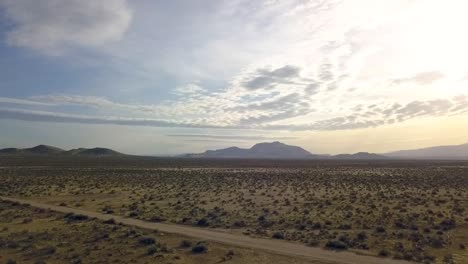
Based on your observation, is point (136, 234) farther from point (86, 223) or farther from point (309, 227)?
point (309, 227)

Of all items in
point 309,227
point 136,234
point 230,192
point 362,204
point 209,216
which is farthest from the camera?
point 230,192

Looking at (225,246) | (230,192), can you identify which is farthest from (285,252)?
(230,192)

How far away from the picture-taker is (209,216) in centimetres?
3356

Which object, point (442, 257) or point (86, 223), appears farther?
point (86, 223)

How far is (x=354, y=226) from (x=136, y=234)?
15.0 metres

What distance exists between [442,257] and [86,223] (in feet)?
78.0

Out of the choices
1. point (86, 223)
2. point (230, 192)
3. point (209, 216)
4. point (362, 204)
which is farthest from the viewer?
point (230, 192)

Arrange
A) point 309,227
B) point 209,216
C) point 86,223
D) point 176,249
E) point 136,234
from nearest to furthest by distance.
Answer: point 176,249 → point 136,234 → point 309,227 → point 86,223 → point 209,216

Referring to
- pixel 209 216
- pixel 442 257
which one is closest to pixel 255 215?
pixel 209 216

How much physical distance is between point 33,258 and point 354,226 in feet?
66.8

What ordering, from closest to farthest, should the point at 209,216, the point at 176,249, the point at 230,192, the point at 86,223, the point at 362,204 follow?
the point at 176,249, the point at 86,223, the point at 209,216, the point at 362,204, the point at 230,192

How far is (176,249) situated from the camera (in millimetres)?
22969

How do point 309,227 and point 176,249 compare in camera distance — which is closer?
point 176,249

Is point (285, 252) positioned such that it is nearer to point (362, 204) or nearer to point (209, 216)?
point (209, 216)
